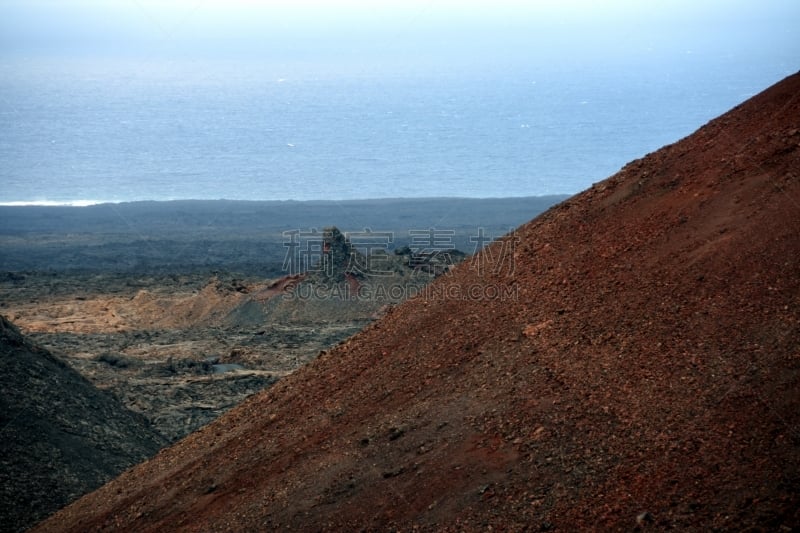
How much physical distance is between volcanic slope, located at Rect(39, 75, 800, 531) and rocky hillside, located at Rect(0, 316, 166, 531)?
1.40 meters

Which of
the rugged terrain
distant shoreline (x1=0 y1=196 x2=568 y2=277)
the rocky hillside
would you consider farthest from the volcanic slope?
distant shoreline (x1=0 y1=196 x2=568 y2=277)

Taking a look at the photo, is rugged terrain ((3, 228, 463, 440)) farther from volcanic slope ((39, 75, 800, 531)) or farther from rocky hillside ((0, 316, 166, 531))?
volcanic slope ((39, 75, 800, 531))

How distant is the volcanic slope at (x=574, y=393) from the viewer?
23.7ft

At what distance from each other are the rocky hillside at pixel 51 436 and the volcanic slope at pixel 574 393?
4.59 ft

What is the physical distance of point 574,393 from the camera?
847 centimetres

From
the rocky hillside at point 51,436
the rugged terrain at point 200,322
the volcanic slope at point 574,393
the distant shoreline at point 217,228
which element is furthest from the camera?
the distant shoreline at point 217,228

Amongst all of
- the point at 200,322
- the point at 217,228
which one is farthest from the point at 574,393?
the point at 217,228

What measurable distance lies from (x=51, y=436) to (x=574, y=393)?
25.3ft

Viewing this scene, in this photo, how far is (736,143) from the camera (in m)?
10.9

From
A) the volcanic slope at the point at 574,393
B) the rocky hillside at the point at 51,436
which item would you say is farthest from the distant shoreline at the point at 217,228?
the volcanic slope at the point at 574,393

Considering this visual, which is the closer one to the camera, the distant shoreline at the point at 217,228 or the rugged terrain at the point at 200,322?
the rugged terrain at the point at 200,322

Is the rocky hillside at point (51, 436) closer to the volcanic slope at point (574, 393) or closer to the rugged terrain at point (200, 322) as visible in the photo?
the volcanic slope at point (574, 393)

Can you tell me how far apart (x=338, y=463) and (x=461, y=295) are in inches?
120

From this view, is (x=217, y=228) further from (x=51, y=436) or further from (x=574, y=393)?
(x=574, y=393)
